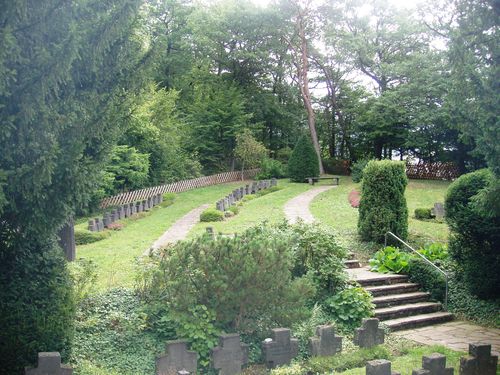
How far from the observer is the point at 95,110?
A: 6.11 meters

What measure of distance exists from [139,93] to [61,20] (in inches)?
58.3

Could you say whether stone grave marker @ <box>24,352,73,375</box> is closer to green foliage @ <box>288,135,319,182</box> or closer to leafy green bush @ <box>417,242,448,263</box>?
leafy green bush @ <box>417,242,448,263</box>

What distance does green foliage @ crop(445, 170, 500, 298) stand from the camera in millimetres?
11312

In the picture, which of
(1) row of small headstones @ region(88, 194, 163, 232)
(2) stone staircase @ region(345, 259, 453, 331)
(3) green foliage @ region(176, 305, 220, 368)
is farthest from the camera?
(1) row of small headstones @ region(88, 194, 163, 232)

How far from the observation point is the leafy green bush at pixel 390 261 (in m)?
12.5

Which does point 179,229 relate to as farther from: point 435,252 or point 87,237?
point 435,252

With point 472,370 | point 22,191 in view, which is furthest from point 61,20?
point 472,370

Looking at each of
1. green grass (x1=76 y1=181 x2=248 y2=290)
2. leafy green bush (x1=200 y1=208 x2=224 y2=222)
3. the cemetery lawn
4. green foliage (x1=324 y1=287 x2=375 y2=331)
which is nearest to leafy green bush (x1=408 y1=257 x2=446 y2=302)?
the cemetery lawn

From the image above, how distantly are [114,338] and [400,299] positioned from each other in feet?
21.3

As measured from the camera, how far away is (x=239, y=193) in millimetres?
26797

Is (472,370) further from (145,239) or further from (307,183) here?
(307,183)

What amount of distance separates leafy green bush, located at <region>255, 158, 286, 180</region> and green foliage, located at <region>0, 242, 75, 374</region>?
95.8 ft

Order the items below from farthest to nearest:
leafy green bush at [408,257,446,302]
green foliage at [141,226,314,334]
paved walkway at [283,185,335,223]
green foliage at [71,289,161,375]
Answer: paved walkway at [283,185,335,223]
leafy green bush at [408,257,446,302]
green foliage at [141,226,314,334]
green foliage at [71,289,161,375]

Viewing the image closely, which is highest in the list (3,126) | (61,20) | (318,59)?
(318,59)
